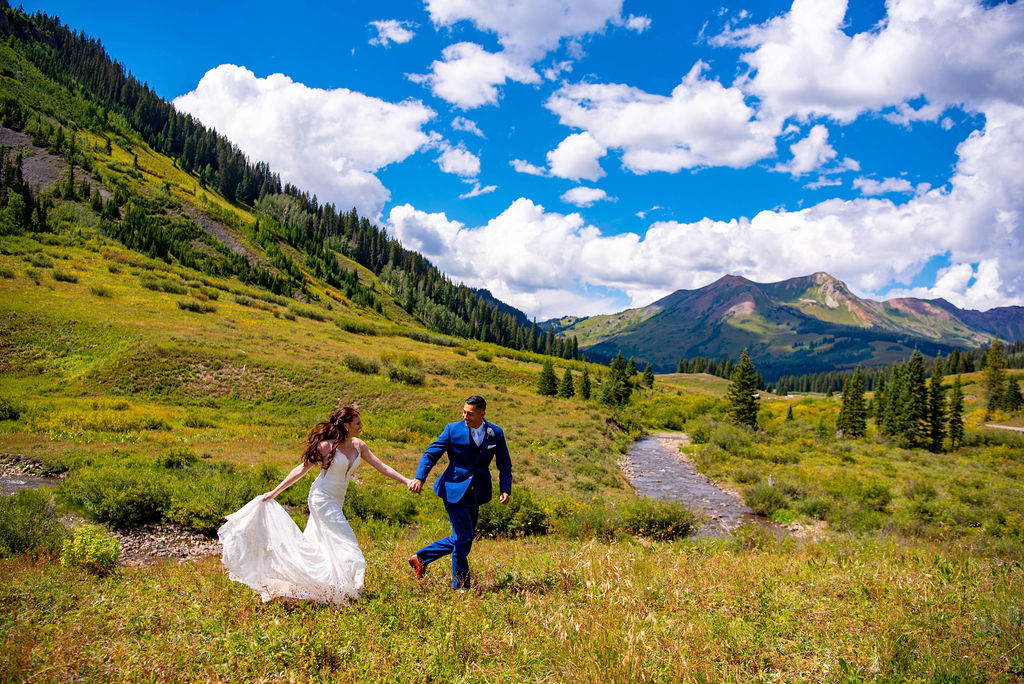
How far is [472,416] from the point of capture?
578cm

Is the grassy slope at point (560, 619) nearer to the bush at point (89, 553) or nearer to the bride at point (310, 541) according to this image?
the bride at point (310, 541)

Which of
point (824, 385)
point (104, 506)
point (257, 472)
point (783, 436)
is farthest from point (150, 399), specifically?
point (824, 385)

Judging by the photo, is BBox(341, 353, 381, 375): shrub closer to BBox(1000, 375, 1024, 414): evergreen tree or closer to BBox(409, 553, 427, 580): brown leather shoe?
BBox(409, 553, 427, 580): brown leather shoe

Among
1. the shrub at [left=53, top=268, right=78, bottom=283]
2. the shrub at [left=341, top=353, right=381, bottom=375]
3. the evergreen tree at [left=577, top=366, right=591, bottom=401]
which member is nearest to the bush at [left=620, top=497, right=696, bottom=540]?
the shrub at [left=341, top=353, right=381, bottom=375]

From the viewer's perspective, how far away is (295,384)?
105 ft

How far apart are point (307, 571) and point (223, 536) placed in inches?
40.5

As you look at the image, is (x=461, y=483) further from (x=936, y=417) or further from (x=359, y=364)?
(x=936, y=417)

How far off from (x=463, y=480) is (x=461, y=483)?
2.0 inches

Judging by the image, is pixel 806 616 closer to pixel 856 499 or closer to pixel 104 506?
pixel 104 506

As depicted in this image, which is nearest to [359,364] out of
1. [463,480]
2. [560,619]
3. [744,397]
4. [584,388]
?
[463,480]

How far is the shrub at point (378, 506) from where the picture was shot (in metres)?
12.2

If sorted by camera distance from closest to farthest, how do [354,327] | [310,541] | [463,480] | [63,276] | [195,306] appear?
[310,541] → [463,480] → [63,276] → [195,306] → [354,327]

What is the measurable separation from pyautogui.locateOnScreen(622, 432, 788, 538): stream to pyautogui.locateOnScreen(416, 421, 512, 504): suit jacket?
34.0 ft

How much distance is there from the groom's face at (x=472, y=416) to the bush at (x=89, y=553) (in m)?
6.15
